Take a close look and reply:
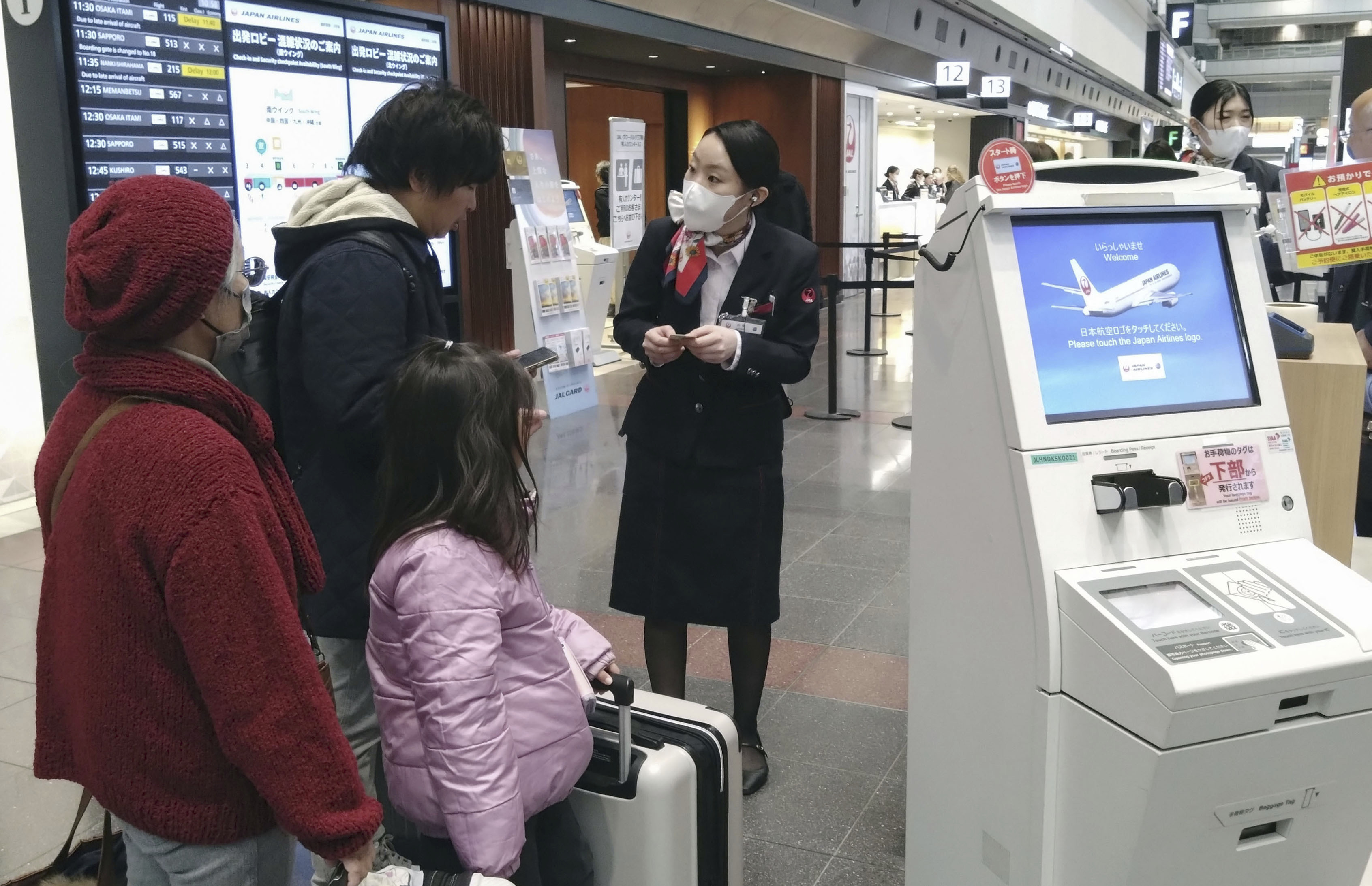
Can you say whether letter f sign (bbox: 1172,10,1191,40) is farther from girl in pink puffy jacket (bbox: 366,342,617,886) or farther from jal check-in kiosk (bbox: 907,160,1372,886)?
girl in pink puffy jacket (bbox: 366,342,617,886)

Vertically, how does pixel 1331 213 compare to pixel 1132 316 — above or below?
above

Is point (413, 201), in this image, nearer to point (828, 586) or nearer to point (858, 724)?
point (858, 724)

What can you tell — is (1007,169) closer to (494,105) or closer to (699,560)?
(699,560)

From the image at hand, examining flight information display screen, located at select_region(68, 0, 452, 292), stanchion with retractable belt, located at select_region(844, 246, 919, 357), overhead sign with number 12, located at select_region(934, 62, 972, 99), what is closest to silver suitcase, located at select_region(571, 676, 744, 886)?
flight information display screen, located at select_region(68, 0, 452, 292)

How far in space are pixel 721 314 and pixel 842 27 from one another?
11844 mm

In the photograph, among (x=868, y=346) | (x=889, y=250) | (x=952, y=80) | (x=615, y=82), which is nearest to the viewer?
(x=889, y=250)

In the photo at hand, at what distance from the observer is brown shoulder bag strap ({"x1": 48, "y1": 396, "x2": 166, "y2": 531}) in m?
1.22

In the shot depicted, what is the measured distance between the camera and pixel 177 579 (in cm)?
117

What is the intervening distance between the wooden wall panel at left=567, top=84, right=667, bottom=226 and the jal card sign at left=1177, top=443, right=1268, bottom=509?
12.9 metres

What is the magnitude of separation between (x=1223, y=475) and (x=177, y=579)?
1.56 metres

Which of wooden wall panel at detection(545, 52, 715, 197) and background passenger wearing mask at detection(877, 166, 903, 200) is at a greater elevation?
wooden wall panel at detection(545, 52, 715, 197)

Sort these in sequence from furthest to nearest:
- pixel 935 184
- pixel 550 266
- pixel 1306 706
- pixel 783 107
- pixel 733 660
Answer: pixel 935 184, pixel 783 107, pixel 550 266, pixel 733 660, pixel 1306 706

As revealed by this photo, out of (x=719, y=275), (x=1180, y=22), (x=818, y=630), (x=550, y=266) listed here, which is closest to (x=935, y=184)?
(x=1180, y=22)

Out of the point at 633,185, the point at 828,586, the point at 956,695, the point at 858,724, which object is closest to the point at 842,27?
the point at 633,185
